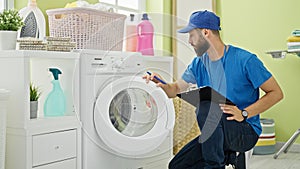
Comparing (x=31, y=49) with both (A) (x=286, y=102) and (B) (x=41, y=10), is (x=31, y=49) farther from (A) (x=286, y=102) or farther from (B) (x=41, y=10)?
(A) (x=286, y=102)

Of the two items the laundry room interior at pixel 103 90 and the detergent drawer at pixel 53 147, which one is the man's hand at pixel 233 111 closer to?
the laundry room interior at pixel 103 90

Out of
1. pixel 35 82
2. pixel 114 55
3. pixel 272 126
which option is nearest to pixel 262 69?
pixel 114 55

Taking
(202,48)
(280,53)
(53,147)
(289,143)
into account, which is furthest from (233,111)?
(280,53)

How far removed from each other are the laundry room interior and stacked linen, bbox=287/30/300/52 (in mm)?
915

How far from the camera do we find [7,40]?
87.1 inches

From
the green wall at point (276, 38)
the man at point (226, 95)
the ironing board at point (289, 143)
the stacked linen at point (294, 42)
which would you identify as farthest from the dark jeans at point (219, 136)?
the green wall at point (276, 38)

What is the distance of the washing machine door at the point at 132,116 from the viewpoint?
2426mm

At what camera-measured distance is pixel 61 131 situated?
229 cm

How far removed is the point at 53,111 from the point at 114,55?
0.50 meters

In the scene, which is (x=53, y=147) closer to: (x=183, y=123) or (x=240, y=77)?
(x=240, y=77)

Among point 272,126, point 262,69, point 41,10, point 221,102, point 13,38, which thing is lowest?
point 272,126

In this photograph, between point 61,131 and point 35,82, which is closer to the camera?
point 61,131

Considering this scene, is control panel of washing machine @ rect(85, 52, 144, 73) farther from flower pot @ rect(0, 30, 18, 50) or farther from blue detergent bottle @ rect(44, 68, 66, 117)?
flower pot @ rect(0, 30, 18, 50)

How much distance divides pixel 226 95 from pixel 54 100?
0.92 m
